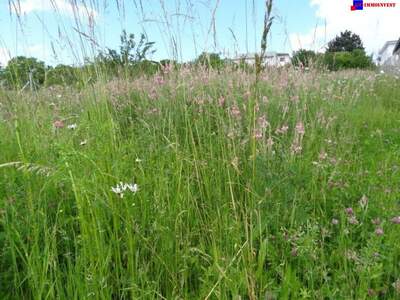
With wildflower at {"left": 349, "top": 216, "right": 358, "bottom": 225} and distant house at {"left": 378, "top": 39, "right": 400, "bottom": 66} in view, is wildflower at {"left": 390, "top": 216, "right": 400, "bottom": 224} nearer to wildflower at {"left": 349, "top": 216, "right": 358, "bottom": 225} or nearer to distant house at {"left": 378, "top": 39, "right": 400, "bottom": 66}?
wildflower at {"left": 349, "top": 216, "right": 358, "bottom": 225}

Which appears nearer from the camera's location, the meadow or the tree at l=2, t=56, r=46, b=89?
the meadow

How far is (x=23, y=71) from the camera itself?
2.48 meters

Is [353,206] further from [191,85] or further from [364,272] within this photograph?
[191,85]

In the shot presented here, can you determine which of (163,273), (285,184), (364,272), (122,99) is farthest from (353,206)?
(122,99)

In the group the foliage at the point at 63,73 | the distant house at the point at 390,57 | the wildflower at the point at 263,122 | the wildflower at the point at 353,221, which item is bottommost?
the wildflower at the point at 353,221

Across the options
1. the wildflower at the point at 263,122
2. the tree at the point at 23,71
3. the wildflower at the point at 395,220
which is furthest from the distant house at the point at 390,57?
the tree at the point at 23,71

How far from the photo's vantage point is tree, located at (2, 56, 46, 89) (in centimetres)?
213

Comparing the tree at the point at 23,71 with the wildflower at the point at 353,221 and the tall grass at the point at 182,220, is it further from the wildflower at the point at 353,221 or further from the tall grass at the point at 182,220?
the wildflower at the point at 353,221

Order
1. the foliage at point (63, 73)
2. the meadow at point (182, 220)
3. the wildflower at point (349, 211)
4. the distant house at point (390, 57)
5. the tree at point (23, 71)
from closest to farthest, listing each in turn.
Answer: the meadow at point (182, 220), the wildflower at point (349, 211), the tree at point (23, 71), the foliage at point (63, 73), the distant house at point (390, 57)

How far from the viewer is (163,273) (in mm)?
1190

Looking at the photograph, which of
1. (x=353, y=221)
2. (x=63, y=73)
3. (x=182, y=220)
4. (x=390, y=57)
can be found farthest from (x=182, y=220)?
(x=390, y=57)

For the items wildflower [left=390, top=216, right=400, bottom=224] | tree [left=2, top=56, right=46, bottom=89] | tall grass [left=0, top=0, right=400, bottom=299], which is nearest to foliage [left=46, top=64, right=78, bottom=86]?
tree [left=2, top=56, right=46, bottom=89]

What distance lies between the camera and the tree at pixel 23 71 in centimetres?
213

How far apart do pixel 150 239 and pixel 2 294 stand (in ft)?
1.70
